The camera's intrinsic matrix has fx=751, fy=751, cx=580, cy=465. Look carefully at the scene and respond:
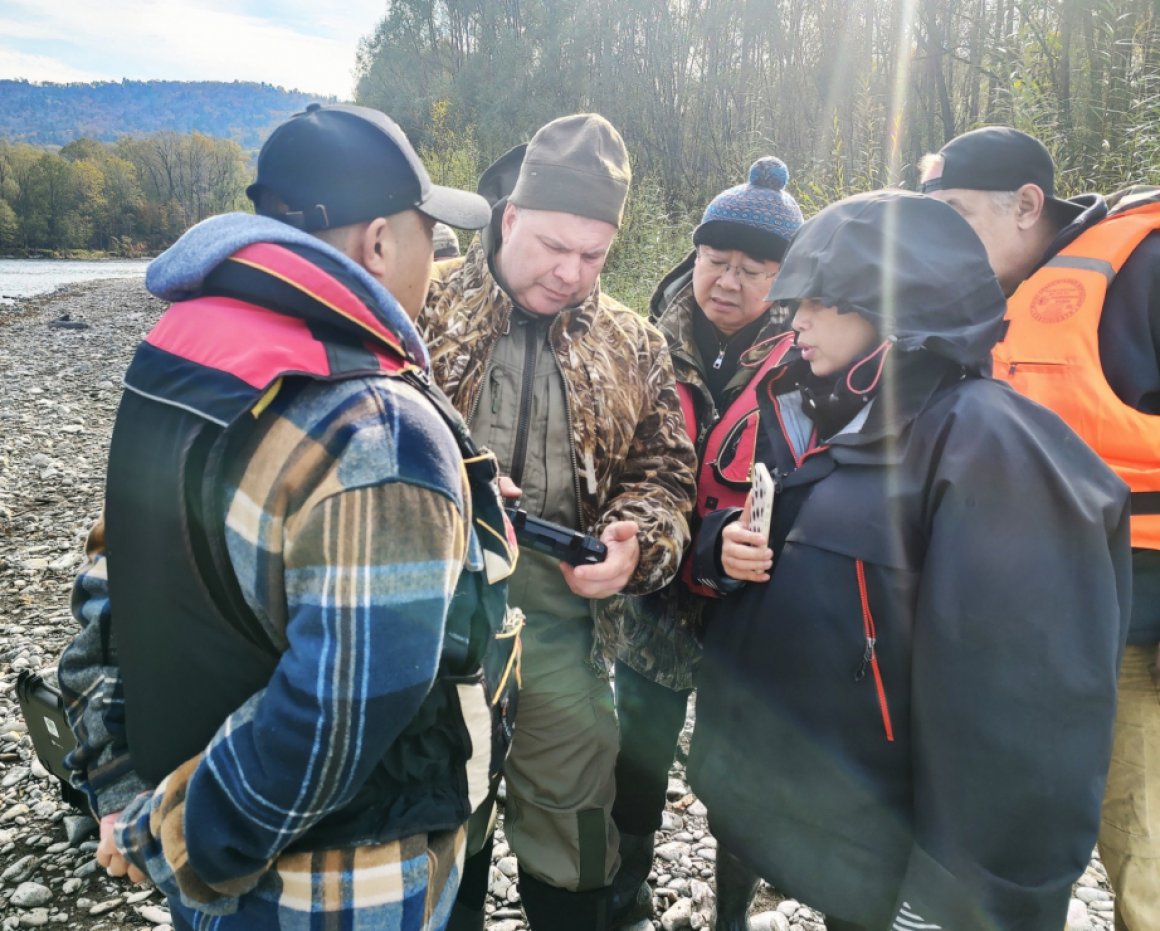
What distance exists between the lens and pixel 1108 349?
238 cm

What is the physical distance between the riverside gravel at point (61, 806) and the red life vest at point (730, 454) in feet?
4.63

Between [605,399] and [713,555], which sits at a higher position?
[605,399]

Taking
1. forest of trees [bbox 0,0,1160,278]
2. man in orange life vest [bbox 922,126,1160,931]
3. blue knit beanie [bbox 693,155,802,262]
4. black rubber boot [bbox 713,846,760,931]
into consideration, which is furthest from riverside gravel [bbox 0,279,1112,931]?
forest of trees [bbox 0,0,1160,278]

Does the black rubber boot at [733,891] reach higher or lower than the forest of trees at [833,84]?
lower

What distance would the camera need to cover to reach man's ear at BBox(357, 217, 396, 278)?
1474 millimetres

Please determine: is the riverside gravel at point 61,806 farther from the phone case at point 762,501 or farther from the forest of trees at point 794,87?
the forest of trees at point 794,87

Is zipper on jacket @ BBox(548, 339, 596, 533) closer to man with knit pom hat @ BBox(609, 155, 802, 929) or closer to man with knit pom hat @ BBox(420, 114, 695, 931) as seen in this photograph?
man with knit pom hat @ BBox(420, 114, 695, 931)

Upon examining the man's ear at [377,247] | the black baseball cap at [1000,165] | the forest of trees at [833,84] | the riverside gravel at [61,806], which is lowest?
the riverside gravel at [61,806]

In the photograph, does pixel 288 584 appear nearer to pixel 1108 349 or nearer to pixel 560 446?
pixel 560 446

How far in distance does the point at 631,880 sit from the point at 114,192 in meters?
93.3

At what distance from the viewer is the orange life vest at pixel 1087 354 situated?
2.24 m

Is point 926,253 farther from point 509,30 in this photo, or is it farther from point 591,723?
point 509,30

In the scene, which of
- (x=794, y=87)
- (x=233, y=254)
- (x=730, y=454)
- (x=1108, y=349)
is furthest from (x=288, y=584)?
(x=794, y=87)

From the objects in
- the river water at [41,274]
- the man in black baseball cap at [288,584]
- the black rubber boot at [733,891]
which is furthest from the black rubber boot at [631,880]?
the river water at [41,274]
